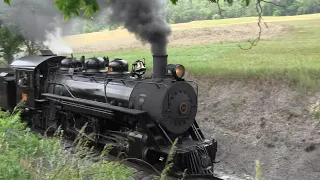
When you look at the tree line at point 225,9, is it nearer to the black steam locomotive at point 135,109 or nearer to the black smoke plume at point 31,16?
the black smoke plume at point 31,16

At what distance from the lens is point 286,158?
11.3m

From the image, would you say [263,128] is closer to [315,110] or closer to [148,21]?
[315,110]

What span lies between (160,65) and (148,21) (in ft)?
5.15

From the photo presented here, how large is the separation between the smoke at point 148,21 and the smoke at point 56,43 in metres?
14.1

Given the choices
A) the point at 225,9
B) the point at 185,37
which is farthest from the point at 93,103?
the point at 185,37

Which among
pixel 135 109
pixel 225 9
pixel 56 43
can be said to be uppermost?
pixel 225 9

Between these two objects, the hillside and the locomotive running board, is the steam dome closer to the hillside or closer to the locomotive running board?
the locomotive running board

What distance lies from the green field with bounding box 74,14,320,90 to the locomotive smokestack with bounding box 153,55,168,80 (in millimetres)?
7122

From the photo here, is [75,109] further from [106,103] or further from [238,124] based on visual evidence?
[238,124]

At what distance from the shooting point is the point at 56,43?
26375 mm

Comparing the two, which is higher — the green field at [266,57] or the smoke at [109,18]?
the smoke at [109,18]

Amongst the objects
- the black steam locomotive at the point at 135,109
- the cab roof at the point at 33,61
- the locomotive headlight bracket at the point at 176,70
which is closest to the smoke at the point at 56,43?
the cab roof at the point at 33,61

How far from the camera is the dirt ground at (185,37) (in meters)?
24.7

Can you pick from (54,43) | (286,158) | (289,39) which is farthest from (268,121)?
(54,43)
